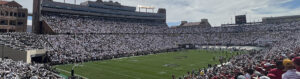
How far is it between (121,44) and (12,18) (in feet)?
81.2

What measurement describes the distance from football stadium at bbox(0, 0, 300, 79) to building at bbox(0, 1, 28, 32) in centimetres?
19

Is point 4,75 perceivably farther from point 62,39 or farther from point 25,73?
point 62,39

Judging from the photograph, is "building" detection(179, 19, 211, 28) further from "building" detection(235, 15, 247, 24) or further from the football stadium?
"building" detection(235, 15, 247, 24)

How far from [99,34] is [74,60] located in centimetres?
2122

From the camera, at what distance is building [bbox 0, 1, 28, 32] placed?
42.9 m

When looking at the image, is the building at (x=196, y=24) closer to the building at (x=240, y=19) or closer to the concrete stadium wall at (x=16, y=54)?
the building at (x=240, y=19)

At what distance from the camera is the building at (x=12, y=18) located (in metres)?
42.9

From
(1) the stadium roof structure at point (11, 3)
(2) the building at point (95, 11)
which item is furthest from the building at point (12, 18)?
(2) the building at point (95, 11)

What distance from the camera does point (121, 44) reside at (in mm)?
48219

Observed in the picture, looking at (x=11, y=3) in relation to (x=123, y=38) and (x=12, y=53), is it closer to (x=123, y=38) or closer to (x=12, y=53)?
(x=123, y=38)

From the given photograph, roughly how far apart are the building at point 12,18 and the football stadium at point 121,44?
0.62ft

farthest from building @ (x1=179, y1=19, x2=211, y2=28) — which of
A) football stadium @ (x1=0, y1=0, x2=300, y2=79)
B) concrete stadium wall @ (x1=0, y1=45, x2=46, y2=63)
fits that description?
concrete stadium wall @ (x1=0, y1=45, x2=46, y2=63)

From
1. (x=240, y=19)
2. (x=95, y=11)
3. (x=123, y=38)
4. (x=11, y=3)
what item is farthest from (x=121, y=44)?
(x=240, y=19)

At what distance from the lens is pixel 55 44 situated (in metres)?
35.7
